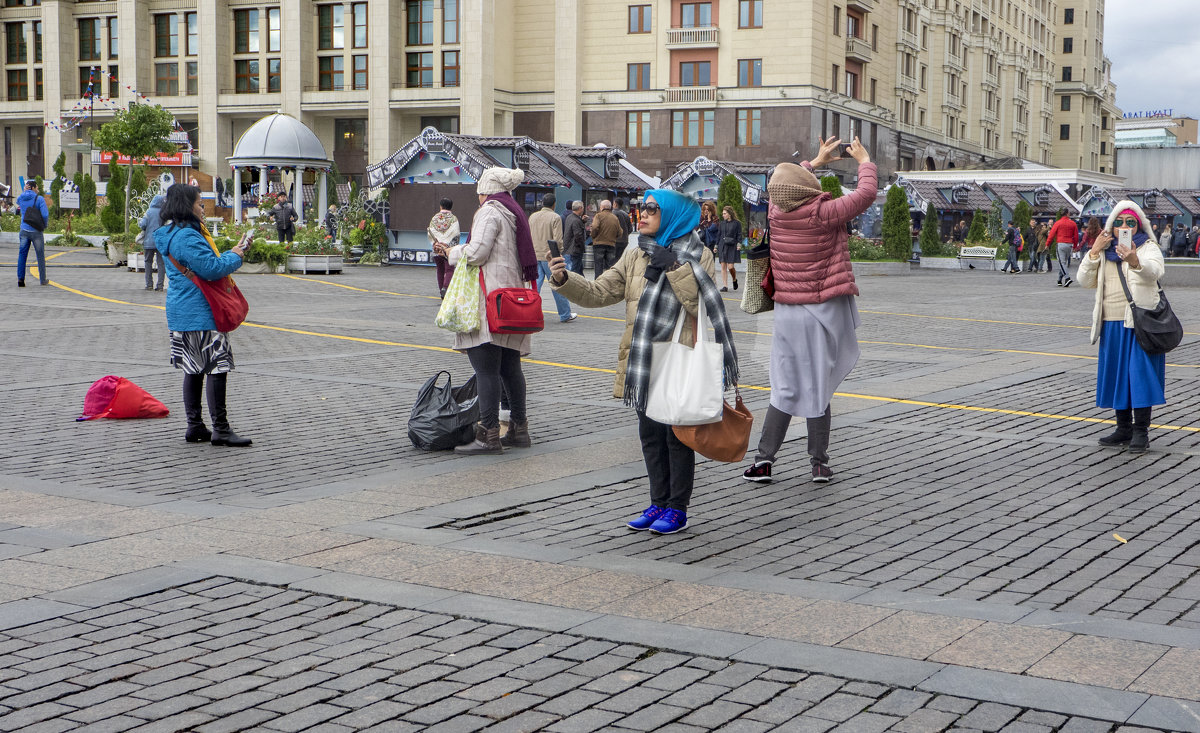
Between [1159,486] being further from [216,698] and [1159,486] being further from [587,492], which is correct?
[216,698]

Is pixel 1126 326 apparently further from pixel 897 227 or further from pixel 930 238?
pixel 930 238

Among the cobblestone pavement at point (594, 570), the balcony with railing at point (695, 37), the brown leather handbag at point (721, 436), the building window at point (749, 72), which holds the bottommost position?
the cobblestone pavement at point (594, 570)

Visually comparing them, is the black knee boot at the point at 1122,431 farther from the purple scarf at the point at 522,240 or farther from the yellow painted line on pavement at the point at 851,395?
the purple scarf at the point at 522,240

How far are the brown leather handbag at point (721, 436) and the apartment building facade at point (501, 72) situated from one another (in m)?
55.0

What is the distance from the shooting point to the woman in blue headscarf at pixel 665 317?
5941 millimetres

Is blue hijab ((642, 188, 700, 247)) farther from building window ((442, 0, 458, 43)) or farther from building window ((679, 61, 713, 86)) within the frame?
building window ((442, 0, 458, 43))

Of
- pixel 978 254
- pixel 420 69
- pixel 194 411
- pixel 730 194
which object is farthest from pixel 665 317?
pixel 420 69

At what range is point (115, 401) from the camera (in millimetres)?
9117

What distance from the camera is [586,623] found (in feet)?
15.1

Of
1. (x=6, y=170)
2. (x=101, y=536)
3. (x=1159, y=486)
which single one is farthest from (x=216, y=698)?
(x=6, y=170)

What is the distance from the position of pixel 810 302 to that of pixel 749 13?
2217 inches

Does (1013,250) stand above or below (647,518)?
above

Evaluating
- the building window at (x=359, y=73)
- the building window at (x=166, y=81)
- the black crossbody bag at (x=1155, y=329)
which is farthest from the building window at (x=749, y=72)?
the black crossbody bag at (x=1155, y=329)

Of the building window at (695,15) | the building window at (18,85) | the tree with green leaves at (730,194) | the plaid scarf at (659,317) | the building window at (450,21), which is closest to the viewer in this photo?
the plaid scarf at (659,317)
